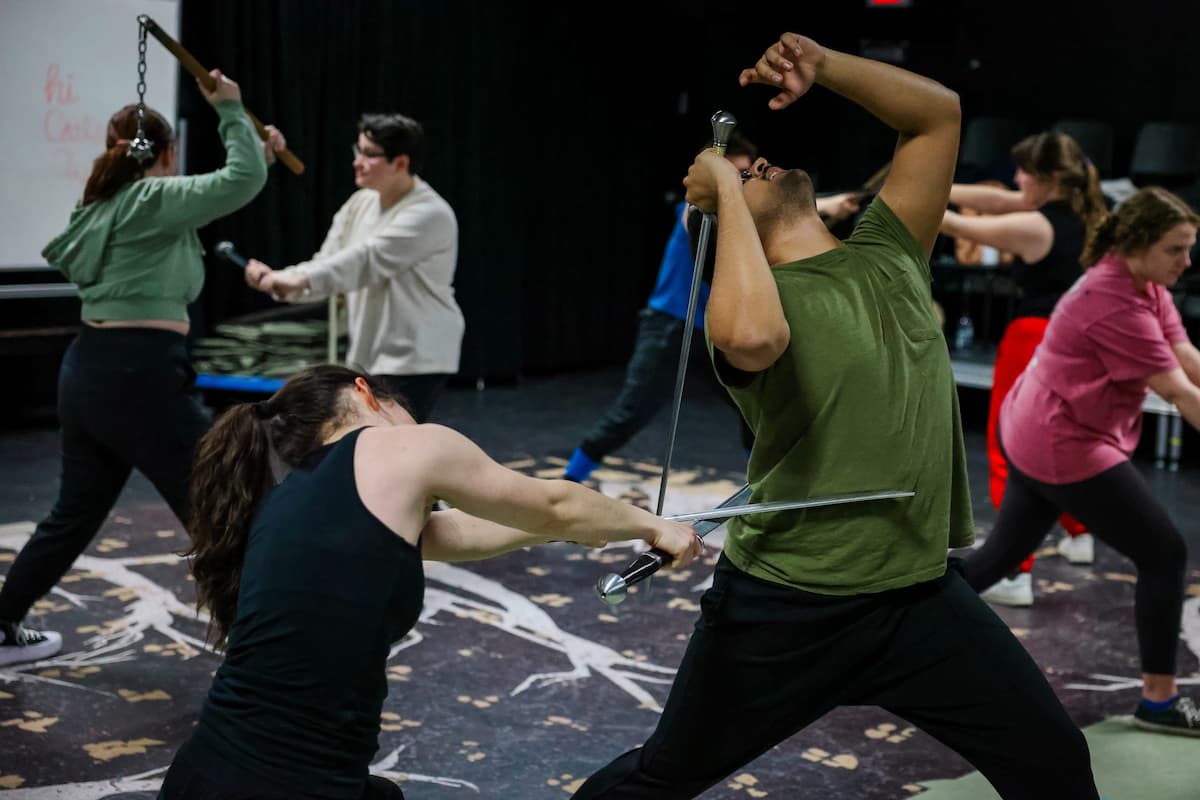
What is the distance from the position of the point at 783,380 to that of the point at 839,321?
12 cm

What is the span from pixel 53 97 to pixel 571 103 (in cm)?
356

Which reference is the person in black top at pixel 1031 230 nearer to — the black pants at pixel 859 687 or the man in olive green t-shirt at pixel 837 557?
the man in olive green t-shirt at pixel 837 557

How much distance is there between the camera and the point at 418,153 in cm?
454

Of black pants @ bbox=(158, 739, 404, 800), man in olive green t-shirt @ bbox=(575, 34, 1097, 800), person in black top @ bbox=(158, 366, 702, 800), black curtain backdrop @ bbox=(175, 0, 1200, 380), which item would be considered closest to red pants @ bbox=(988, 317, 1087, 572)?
man in olive green t-shirt @ bbox=(575, 34, 1097, 800)

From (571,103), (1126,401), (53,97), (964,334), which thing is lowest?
(964,334)

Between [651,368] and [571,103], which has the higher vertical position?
[571,103]

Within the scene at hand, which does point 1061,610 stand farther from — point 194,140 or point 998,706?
point 194,140

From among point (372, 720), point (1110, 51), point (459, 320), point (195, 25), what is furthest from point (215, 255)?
point (372, 720)

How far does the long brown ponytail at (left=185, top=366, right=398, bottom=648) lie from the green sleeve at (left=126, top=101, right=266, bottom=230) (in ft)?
5.86

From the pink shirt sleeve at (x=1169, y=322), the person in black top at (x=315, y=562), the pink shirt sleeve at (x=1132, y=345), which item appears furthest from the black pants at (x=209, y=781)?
the pink shirt sleeve at (x=1169, y=322)

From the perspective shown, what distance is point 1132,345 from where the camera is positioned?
3479mm

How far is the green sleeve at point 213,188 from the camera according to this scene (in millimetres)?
3672

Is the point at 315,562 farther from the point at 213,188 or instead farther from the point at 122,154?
the point at 122,154

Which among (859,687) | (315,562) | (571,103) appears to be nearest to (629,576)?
(315,562)
